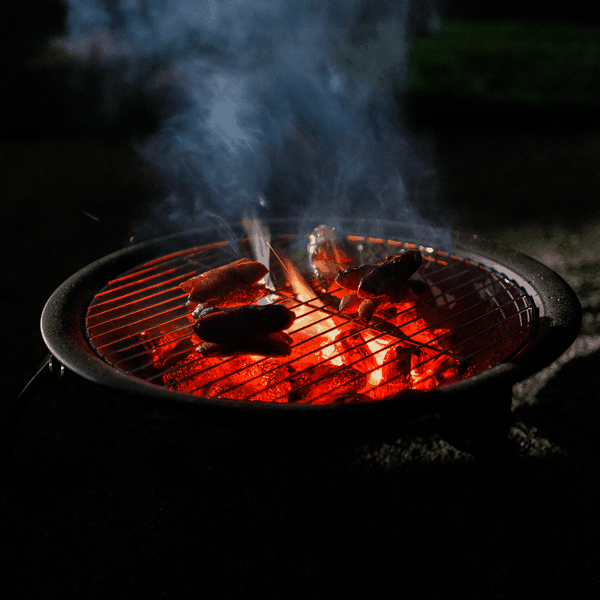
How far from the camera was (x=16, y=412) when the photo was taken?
1.85m

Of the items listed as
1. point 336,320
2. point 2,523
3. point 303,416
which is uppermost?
point 303,416

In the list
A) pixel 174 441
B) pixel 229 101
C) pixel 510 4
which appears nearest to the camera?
pixel 174 441

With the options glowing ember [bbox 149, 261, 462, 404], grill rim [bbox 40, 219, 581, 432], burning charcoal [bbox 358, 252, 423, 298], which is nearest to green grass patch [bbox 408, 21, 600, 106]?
grill rim [bbox 40, 219, 581, 432]

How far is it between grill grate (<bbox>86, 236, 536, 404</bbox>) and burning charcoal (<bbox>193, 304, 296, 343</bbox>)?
0.08 meters

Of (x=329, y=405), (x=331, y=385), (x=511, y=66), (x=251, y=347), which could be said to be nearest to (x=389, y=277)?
(x=331, y=385)

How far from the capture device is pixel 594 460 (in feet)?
6.89

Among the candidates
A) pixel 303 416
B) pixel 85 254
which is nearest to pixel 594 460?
pixel 303 416

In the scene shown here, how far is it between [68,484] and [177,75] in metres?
7.04

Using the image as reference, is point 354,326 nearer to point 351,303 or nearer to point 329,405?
point 351,303

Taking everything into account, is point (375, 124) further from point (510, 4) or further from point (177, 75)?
point (510, 4)

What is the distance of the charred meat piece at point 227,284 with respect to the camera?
1.63 meters

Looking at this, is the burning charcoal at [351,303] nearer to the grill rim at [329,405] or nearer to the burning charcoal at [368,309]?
the burning charcoal at [368,309]

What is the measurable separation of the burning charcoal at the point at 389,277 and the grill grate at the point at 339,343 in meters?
0.09

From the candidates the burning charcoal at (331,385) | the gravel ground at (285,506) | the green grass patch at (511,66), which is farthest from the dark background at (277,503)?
the green grass patch at (511,66)
